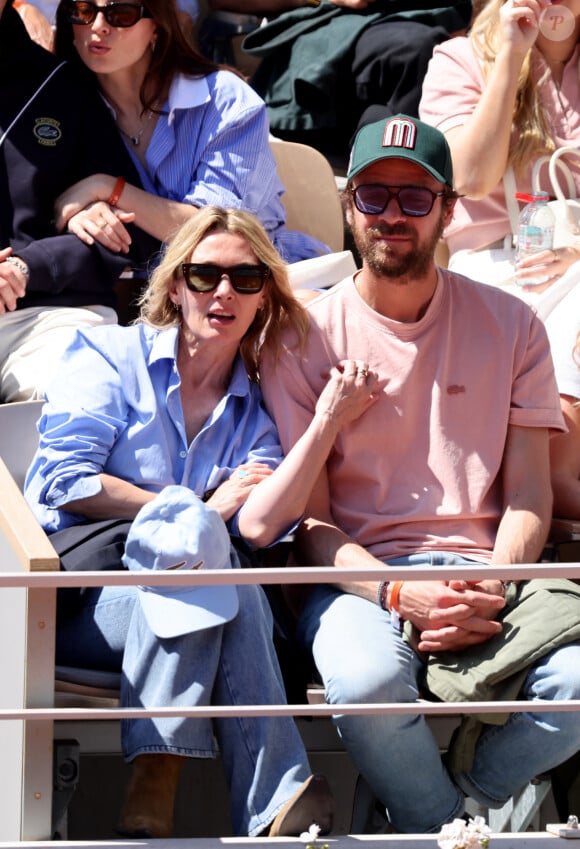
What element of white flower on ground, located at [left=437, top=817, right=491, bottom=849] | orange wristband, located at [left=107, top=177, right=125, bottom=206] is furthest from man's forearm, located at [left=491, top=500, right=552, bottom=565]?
orange wristband, located at [left=107, top=177, right=125, bottom=206]

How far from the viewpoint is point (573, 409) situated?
373cm

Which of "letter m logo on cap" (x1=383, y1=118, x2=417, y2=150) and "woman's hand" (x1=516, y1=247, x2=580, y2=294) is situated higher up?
"letter m logo on cap" (x1=383, y1=118, x2=417, y2=150)

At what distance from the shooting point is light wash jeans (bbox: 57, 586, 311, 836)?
2887 millimetres

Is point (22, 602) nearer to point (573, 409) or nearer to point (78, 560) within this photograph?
point (78, 560)

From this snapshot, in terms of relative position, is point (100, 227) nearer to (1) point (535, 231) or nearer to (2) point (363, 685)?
(1) point (535, 231)

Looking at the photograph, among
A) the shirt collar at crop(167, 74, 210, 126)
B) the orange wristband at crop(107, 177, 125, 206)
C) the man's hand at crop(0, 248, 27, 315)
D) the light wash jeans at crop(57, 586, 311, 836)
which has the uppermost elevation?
the shirt collar at crop(167, 74, 210, 126)

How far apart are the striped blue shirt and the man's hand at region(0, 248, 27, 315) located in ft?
1.77

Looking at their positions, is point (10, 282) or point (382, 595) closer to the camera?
point (382, 595)

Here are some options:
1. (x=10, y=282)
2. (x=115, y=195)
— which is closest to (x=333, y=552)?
(x=10, y=282)

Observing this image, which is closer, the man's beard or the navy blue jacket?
the man's beard

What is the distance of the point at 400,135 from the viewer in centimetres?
346

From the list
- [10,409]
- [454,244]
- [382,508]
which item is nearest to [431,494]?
[382,508]

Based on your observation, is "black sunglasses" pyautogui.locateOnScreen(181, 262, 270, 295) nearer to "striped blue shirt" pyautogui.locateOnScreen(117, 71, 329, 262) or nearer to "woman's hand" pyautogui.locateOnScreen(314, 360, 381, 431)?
"woman's hand" pyautogui.locateOnScreen(314, 360, 381, 431)

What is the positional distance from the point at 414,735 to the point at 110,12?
2164mm
